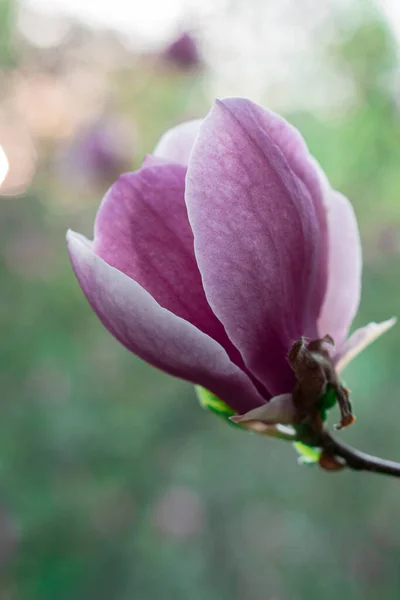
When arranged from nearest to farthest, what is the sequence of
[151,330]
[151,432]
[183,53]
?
[151,330] < [151,432] < [183,53]

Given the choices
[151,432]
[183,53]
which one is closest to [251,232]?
[151,432]

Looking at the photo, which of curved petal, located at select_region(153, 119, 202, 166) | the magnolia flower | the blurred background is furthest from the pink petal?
the blurred background

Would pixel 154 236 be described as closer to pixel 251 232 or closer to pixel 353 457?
pixel 251 232

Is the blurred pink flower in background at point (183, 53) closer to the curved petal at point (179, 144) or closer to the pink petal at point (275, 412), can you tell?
the curved petal at point (179, 144)

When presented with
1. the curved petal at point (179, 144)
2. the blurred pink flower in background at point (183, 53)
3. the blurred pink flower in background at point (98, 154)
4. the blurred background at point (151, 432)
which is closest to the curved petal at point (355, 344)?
the curved petal at point (179, 144)

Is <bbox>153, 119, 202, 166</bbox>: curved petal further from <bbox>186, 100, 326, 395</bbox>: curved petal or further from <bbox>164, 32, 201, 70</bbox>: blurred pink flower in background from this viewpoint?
<bbox>164, 32, 201, 70</bbox>: blurred pink flower in background

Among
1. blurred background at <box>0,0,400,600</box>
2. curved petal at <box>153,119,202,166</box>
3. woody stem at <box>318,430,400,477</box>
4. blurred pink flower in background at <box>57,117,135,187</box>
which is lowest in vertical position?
blurred background at <box>0,0,400,600</box>
